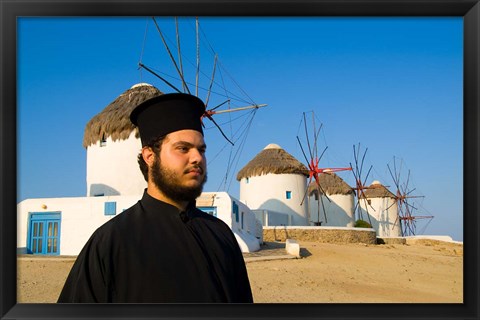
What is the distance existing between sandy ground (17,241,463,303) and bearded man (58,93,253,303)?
4453 mm

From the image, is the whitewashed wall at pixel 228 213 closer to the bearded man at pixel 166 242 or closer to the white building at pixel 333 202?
the bearded man at pixel 166 242

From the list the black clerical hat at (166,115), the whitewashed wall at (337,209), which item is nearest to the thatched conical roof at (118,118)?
the black clerical hat at (166,115)

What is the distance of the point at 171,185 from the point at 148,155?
0.70 ft

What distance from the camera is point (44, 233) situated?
12.3m

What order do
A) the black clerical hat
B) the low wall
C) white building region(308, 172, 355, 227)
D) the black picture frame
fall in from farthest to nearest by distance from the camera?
white building region(308, 172, 355, 227) → the low wall → the black picture frame → the black clerical hat

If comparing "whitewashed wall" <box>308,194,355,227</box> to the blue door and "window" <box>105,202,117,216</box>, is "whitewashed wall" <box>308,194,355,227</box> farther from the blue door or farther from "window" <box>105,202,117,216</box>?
the blue door

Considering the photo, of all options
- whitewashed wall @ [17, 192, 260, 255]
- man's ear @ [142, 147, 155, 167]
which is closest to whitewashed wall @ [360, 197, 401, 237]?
whitewashed wall @ [17, 192, 260, 255]

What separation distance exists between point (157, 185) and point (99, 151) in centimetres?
1247

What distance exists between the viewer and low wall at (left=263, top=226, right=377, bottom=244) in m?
18.7

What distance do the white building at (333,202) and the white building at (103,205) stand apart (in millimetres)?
14529

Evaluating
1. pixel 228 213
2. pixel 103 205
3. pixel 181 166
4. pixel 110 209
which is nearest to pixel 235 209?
pixel 228 213
